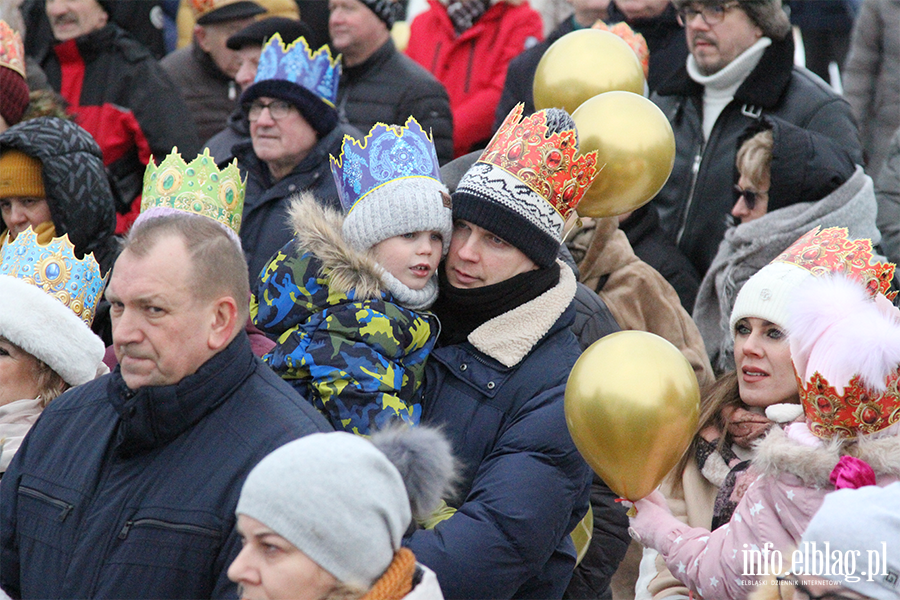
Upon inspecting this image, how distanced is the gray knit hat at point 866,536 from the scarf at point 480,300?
1.27m

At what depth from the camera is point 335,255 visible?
3.60 meters

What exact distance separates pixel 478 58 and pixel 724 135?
237 cm

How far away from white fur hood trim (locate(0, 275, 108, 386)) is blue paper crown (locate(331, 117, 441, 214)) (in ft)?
3.31

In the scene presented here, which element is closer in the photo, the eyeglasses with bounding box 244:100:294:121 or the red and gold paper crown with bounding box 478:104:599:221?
the red and gold paper crown with bounding box 478:104:599:221

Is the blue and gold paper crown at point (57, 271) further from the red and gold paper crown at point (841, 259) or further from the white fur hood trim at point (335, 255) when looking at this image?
the red and gold paper crown at point (841, 259)

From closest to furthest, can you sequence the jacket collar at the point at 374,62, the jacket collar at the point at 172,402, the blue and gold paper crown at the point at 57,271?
the jacket collar at the point at 172,402, the blue and gold paper crown at the point at 57,271, the jacket collar at the point at 374,62

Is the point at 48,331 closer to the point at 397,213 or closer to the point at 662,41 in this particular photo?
the point at 397,213

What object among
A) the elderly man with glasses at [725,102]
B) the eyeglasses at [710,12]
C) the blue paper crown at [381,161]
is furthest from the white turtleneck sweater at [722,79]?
the blue paper crown at [381,161]

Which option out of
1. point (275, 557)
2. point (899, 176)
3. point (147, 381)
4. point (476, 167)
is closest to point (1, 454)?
point (147, 381)

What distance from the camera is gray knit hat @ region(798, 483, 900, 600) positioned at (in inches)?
104

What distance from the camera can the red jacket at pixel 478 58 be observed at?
7.64 metres

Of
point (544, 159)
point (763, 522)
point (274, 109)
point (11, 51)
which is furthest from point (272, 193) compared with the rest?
point (763, 522)

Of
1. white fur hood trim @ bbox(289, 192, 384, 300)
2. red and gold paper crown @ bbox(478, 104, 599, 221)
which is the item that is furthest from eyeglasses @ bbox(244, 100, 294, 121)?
red and gold paper crown @ bbox(478, 104, 599, 221)

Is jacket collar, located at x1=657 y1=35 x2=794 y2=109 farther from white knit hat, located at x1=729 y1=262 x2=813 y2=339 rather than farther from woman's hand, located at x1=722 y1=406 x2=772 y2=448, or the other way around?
woman's hand, located at x1=722 y1=406 x2=772 y2=448
